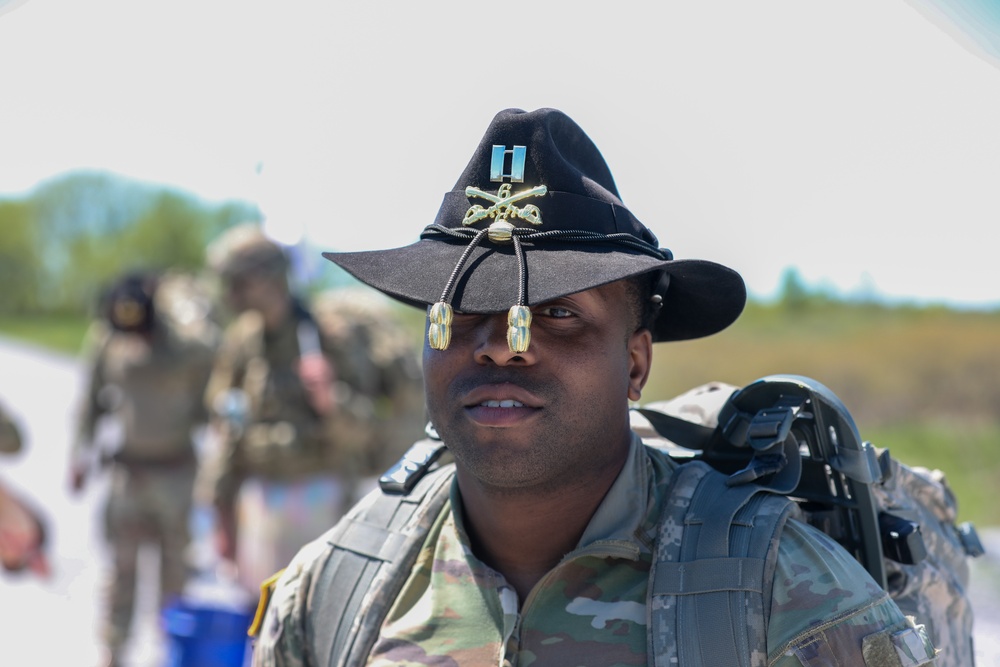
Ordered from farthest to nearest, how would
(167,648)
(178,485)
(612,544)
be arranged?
(178,485), (167,648), (612,544)

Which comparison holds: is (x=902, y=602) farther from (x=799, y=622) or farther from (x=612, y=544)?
(x=612, y=544)

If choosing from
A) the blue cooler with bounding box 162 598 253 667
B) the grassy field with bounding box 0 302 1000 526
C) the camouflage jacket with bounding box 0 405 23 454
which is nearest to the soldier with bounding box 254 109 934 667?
the blue cooler with bounding box 162 598 253 667

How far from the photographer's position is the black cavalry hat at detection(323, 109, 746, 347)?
6.30ft

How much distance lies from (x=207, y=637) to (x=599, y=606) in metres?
2.23

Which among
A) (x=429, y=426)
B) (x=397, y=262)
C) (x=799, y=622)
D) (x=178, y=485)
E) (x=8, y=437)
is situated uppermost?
(x=397, y=262)

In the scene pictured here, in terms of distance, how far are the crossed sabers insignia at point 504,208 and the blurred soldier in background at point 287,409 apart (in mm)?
3997

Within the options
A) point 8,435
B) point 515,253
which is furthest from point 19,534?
point 515,253

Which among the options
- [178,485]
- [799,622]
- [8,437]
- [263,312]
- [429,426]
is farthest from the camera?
[178,485]

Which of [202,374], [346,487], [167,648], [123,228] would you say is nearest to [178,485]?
[202,374]

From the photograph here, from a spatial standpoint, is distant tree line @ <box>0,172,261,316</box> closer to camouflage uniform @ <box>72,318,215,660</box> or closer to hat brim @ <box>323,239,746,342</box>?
camouflage uniform @ <box>72,318,215,660</box>

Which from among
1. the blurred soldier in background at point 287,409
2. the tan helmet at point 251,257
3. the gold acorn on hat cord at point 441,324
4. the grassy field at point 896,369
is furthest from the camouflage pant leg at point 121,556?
the grassy field at point 896,369

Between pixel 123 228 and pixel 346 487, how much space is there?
24577 mm

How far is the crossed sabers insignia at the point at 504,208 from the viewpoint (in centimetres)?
203

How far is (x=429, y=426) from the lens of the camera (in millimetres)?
2461
